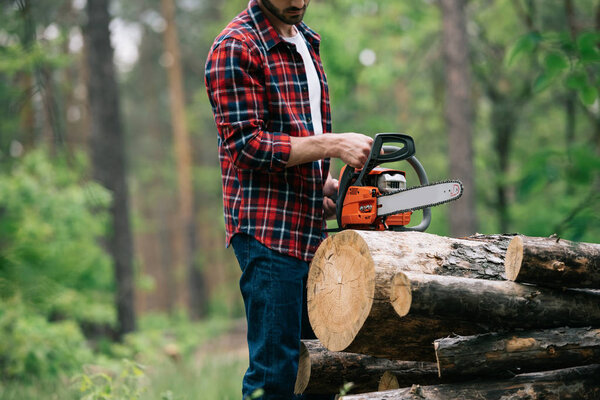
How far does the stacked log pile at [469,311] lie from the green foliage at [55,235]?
5128mm

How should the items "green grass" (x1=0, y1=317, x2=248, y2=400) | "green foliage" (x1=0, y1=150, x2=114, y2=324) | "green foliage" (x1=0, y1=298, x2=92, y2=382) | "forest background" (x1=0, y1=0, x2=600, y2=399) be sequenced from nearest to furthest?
"forest background" (x1=0, y1=0, x2=600, y2=399)
"green grass" (x1=0, y1=317, x2=248, y2=400)
"green foliage" (x1=0, y1=298, x2=92, y2=382)
"green foliage" (x1=0, y1=150, x2=114, y2=324)

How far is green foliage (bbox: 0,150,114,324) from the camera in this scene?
25.3 feet

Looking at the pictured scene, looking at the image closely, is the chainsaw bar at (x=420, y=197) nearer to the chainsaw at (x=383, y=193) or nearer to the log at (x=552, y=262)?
the chainsaw at (x=383, y=193)

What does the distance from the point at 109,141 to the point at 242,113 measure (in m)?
7.71

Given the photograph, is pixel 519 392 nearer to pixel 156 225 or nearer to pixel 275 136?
pixel 275 136

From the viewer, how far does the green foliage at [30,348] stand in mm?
6531

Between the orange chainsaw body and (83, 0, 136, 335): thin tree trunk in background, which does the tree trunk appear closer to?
the orange chainsaw body

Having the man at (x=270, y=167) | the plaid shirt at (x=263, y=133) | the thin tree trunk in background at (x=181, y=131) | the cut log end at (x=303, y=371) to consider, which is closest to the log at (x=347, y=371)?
the cut log end at (x=303, y=371)

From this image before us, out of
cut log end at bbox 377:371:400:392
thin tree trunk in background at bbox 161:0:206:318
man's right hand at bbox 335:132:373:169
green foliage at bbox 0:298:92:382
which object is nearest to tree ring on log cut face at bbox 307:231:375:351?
man's right hand at bbox 335:132:373:169

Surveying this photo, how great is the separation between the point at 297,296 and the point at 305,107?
949 millimetres

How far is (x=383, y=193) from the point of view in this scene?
2830 mm

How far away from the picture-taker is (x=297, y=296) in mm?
2787

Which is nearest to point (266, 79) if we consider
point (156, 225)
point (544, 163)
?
Answer: point (544, 163)

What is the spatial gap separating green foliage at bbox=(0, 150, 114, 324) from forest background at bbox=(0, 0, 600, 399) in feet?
0.10
